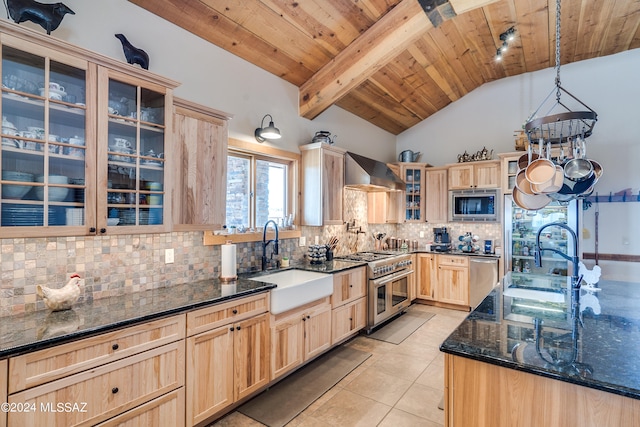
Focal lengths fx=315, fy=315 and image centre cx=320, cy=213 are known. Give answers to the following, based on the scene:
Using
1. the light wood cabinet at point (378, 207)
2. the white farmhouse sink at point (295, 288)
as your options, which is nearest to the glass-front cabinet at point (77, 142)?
the white farmhouse sink at point (295, 288)

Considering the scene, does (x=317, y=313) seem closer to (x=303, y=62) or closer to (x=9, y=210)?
(x=9, y=210)

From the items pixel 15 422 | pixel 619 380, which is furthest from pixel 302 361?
pixel 619 380

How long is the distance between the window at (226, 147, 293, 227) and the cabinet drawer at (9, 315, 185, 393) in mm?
1455

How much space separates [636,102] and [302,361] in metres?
5.66

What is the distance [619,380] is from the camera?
110 centimetres

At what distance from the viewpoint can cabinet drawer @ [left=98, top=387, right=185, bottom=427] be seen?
1.71m

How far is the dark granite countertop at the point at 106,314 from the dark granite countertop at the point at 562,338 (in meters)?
1.56

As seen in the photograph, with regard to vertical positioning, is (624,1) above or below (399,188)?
above

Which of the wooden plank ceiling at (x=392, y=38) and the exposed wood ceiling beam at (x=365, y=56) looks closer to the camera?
the wooden plank ceiling at (x=392, y=38)

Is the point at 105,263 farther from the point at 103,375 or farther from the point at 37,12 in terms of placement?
the point at 37,12

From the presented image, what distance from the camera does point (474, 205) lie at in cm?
519

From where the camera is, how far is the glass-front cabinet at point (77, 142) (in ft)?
5.30

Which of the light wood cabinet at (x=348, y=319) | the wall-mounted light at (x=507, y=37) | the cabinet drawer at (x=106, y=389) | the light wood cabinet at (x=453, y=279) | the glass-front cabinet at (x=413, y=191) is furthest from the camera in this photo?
the glass-front cabinet at (x=413, y=191)

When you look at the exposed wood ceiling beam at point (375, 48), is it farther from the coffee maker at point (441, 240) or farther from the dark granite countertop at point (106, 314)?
the coffee maker at point (441, 240)
